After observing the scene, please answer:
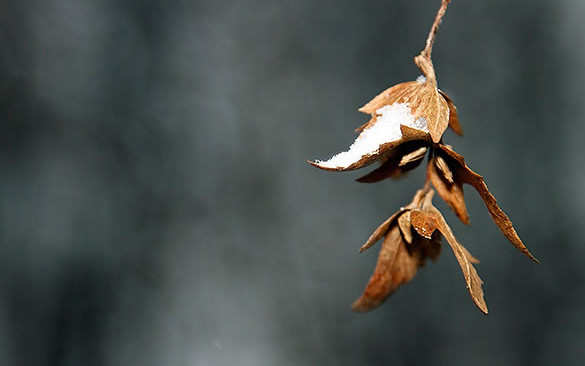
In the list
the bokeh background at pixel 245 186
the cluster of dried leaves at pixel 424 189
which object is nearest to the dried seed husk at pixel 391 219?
the cluster of dried leaves at pixel 424 189

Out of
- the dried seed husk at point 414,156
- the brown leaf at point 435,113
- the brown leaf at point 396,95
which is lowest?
the dried seed husk at point 414,156

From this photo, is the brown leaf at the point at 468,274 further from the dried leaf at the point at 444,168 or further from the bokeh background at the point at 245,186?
the bokeh background at the point at 245,186

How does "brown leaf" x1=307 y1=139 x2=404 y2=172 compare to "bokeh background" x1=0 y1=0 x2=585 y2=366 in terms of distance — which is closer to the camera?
"brown leaf" x1=307 y1=139 x2=404 y2=172

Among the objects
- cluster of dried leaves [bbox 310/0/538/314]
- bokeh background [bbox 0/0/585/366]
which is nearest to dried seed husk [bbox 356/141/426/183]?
cluster of dried leaves [bbox 310/0/538/314]

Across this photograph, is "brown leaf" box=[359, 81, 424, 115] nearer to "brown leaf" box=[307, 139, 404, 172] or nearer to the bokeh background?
"brown leaf" box=[307, 139, 404, 172]

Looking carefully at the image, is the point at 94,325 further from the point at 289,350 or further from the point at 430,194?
the point at 430,194

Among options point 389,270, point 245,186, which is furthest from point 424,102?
point 245,186

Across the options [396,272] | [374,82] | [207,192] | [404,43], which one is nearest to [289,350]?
[207,192]
